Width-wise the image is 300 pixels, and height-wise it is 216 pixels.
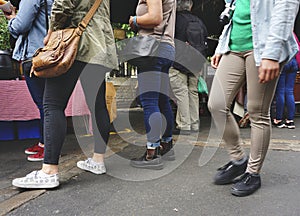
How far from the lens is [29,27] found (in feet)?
8.59

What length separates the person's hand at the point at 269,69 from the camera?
1685 mm

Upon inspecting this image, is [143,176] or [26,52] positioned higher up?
[26,52]

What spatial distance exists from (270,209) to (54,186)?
1.36 m

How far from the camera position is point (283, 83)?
4.86 metres

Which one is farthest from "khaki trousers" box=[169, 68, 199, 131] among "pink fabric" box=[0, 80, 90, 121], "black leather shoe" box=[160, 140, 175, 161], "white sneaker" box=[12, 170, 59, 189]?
"white sneaker" box=[12, 170, 59, 189]

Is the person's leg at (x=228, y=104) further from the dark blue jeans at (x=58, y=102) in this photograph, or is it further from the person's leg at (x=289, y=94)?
the person's leg at (x=289, y=94)

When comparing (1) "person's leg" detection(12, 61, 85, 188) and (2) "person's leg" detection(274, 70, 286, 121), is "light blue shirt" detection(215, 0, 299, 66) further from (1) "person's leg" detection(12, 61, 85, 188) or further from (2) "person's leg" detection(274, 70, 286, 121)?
(2) "person's leg" detection(274, 70, 286, 121)

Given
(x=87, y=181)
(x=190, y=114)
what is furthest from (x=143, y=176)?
(x=190, y=114)

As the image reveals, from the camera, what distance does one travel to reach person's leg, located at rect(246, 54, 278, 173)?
191 centimetres

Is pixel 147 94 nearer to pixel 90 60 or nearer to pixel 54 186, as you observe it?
pixel 90 60

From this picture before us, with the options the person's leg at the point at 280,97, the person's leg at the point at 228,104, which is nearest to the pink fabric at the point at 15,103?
the person's leg at the point at 228,104

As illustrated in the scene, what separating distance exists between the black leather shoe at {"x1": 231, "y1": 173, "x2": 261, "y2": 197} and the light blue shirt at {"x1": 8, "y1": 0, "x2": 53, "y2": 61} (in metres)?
2.00

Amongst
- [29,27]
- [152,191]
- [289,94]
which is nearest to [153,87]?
[152,191]

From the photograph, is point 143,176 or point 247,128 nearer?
point 143,176
